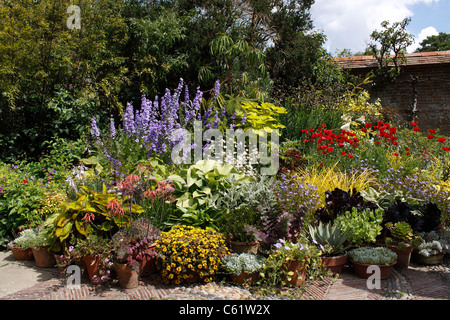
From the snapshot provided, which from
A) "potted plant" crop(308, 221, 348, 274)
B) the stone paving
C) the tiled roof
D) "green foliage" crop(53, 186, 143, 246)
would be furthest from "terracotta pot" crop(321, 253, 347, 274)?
the tiled roof

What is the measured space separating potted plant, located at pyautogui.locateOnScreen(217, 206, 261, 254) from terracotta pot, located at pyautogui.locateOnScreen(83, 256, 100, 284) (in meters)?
1.26

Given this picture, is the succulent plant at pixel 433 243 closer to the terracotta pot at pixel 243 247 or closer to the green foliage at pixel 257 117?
the terracotta pot at pixel 243 247

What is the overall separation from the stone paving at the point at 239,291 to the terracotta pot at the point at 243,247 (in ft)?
1.37

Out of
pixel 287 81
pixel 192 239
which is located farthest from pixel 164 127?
pixel 287 81

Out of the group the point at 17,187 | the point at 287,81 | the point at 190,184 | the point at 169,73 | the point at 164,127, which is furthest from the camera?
the point at 287,81

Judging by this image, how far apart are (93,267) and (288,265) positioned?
5.88 ft

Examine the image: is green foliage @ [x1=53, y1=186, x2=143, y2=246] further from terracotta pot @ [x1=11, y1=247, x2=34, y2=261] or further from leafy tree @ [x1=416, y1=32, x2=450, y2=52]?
leafy tree @ [x1=416, y1=32, x2=450, y2=52]

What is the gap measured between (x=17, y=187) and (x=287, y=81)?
7.41 metres

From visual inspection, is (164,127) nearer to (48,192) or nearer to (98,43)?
(48,192)

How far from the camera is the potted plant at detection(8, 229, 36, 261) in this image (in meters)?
3.78

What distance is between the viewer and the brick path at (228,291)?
9.80 ft

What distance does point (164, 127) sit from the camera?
4992 mm

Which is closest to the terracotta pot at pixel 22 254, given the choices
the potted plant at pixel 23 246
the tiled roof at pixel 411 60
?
the potted plant at pixel 23 246

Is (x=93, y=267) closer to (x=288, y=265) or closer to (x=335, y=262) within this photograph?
(x=288, y=265)
